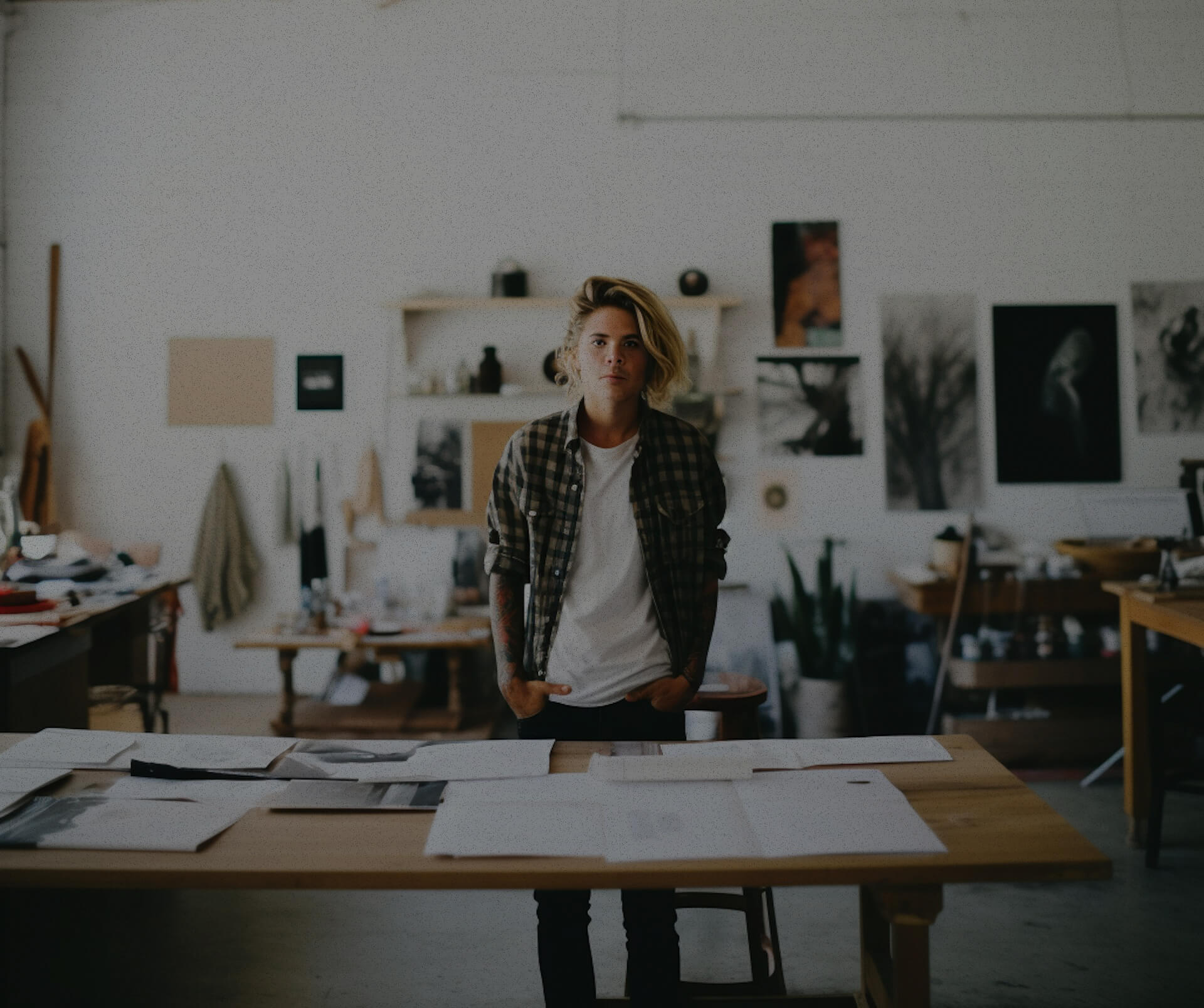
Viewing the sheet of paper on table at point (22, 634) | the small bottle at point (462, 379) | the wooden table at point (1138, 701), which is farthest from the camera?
the small bottle at point (462, 379)

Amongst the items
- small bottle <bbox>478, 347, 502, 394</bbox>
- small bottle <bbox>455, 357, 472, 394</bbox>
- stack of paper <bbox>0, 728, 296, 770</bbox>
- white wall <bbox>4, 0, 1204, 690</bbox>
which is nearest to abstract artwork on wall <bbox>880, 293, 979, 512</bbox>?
white wall <bbox>4, 0, 1204, 690</bbox>

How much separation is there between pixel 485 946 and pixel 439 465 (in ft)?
9.18

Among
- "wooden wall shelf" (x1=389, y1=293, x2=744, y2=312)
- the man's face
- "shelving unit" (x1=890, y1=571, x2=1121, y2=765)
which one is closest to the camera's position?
the man's face

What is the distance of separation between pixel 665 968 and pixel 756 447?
344cm

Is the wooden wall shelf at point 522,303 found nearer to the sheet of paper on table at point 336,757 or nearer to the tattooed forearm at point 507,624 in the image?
the tattooed forearm at point 507,624

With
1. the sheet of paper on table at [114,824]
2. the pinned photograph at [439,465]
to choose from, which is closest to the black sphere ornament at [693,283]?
the pinned photograph at [439,465]

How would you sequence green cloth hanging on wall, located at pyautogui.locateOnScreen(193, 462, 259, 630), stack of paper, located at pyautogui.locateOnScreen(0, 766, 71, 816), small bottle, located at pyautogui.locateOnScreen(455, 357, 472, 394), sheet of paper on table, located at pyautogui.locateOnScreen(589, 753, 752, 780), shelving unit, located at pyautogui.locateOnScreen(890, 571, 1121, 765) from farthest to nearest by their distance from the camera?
green cloth hanging on wall, located at pyautogui.locateOnScreen(193, 462, 259, 630), small bottle, located at pyautogui.locateOnScreen(455, 357, 472, 394), shelving unit, located at pyautogui.locateOnScreen(890, 571, 1121, 765), sheet of paper on table, located at pyautogui.locateOnScreen(589, 753, 752, 780), stack of paper, located at pyautogui.locateOnScreen(0, 766, 71, 816)

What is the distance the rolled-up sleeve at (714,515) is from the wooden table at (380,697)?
2349 mm

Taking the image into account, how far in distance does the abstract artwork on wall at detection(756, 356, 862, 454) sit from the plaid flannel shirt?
116 inches

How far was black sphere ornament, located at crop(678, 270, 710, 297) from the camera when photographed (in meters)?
4.64

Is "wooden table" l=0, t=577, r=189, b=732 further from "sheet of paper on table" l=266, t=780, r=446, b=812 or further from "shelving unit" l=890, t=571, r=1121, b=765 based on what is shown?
"shelving unit" l=890, t=571, r=1121, b=765

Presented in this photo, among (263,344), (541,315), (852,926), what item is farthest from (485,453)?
(852,926)

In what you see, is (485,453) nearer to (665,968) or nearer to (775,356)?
(775,356)

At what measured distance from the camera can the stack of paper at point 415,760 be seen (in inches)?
60.4
